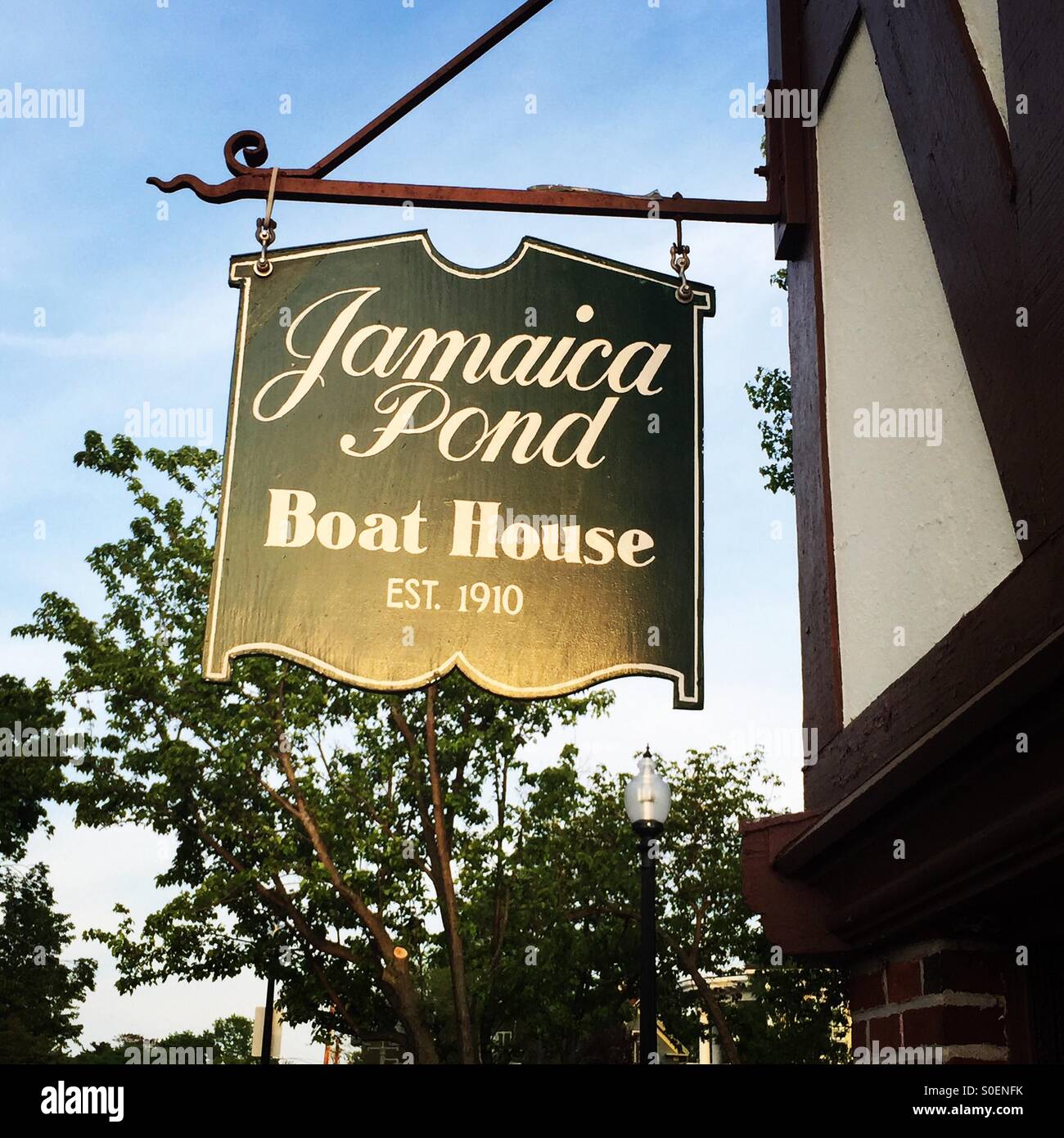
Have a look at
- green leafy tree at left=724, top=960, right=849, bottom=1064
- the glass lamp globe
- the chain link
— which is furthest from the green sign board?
green leafy tree at left=724, top=960, right=849, bottom=1064

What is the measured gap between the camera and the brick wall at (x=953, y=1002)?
2553 mm

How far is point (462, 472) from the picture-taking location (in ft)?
10.9

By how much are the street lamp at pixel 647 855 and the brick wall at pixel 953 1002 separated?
592 centimetres

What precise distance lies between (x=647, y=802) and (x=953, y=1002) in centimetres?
650

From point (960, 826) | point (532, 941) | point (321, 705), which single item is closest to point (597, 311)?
point (960, 826)

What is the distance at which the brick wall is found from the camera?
2553 mm

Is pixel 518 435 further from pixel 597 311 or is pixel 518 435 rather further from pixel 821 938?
pixel 821 938

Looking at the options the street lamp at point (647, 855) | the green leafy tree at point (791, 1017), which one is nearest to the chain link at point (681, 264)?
the street lamp at point (647, 855)

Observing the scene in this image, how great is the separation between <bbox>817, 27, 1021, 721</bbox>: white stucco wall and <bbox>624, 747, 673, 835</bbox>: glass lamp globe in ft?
19.1

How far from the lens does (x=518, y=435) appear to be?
11.0 ft
